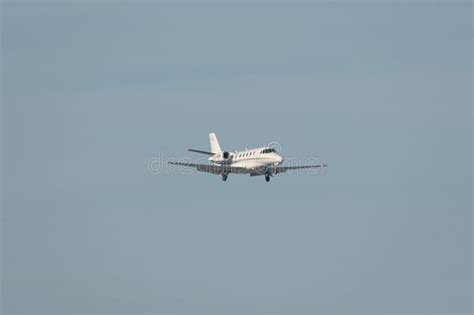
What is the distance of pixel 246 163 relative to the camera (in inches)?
4011

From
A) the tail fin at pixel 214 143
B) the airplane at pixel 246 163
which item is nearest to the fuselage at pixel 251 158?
the airplane at pixel 246 163

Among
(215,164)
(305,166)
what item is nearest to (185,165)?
(215,164)

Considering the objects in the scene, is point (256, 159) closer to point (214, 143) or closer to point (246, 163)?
point (246, 163)

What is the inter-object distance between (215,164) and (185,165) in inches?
160

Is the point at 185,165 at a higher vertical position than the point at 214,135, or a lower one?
lower

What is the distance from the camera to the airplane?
99.8 metres

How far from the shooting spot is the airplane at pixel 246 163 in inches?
3930

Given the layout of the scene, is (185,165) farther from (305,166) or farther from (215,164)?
(305,166)

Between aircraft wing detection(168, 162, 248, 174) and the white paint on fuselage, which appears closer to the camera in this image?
the white paint on fuselage

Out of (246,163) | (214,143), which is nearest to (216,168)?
(246,163)

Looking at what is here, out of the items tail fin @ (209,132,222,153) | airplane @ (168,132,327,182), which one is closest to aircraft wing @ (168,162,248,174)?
airplane @ (168,132,327,182)

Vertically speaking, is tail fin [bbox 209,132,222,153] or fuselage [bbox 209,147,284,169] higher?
tail fin [bbox 209,132,222,153]

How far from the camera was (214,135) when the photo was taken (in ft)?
380

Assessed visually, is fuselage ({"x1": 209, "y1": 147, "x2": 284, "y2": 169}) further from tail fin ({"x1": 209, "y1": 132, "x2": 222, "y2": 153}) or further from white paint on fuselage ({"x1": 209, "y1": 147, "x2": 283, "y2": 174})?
tail fin ({"x1": 209, "y1": 132, "x2": 222, "y2": 153})
